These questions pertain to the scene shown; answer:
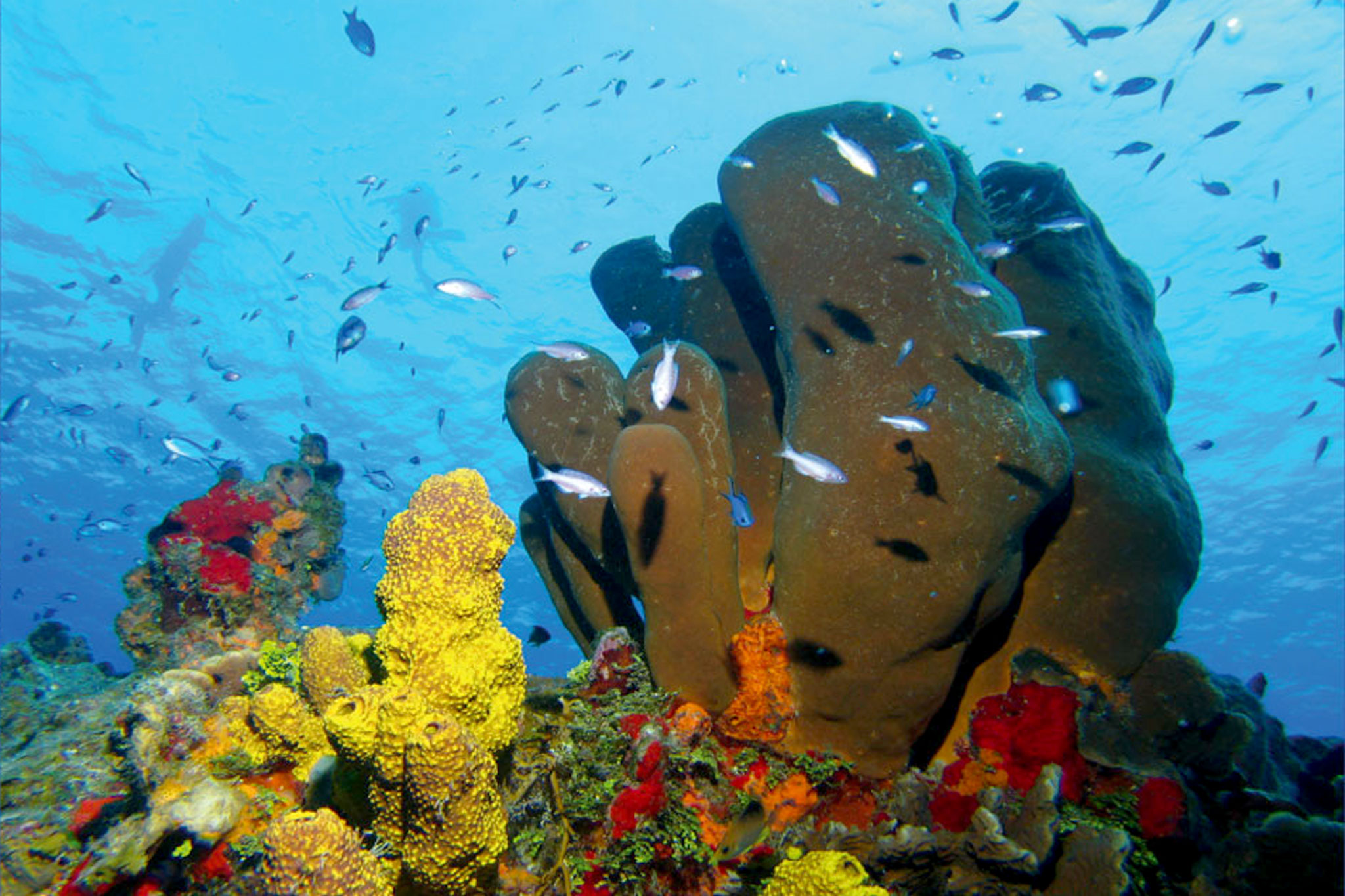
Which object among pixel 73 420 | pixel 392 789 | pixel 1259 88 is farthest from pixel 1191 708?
pixel 73 420

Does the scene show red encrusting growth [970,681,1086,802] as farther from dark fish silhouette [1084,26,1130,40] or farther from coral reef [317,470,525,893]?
dark fish silhouette [1084,26,1130,40]

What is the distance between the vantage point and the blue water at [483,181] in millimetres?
20750

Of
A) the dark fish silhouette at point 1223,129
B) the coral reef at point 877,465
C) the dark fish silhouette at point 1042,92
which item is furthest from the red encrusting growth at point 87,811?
the dark fish silhouette at point 1223,129

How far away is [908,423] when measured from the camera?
12.6 feet

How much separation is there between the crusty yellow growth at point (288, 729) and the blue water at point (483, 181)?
14190 mm

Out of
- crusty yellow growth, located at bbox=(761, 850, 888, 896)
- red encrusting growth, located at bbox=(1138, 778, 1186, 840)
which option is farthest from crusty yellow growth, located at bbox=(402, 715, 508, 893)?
red encrusting growth, located at bbox=(1138, 778, 1186, 840)

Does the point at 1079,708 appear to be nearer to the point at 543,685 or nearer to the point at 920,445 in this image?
the point at 920,445

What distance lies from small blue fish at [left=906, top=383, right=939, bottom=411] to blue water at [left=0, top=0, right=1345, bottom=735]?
44.8 feet

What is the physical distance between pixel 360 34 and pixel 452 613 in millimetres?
8000

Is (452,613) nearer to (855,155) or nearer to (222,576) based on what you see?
(855,155)

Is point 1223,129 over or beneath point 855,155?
over

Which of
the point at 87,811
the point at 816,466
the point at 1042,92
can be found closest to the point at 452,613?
the point at 816,466

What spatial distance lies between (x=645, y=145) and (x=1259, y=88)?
20.4m

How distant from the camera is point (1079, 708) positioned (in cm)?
434
